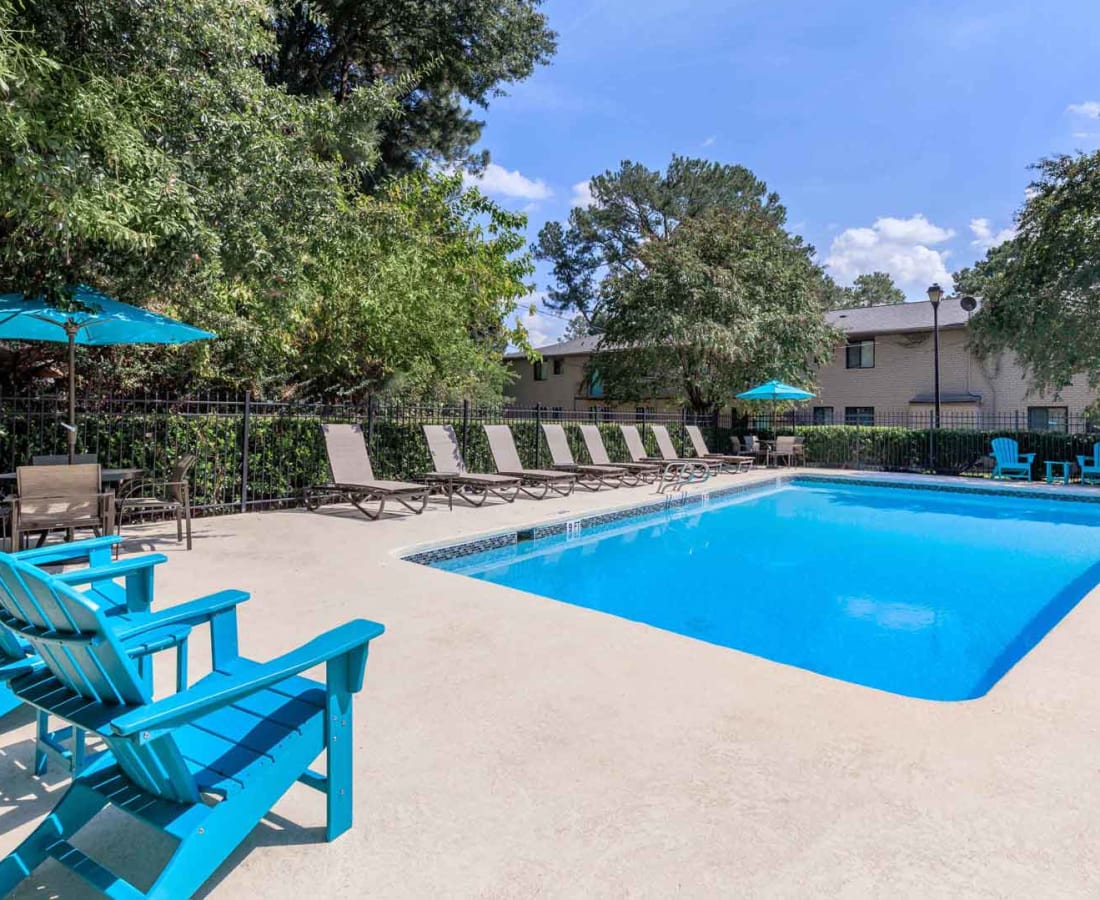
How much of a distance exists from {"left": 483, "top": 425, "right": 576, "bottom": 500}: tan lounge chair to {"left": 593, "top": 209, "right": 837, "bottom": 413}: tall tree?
979 cm

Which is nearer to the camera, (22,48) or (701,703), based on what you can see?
(701,703)

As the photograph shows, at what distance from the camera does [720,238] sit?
842 inches

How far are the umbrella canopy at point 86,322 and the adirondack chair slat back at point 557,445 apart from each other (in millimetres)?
7050

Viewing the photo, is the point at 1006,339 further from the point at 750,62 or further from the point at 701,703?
the point at 701,703

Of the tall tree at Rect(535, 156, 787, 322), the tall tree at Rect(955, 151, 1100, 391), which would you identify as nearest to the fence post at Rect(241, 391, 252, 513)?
the tall tree at Rect(955, 151, 1100, 391)

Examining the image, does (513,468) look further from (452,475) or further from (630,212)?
(630,212)

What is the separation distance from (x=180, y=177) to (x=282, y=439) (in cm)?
439

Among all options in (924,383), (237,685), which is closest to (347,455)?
(237,685)

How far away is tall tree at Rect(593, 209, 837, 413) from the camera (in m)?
20.0

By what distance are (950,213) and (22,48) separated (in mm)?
24550

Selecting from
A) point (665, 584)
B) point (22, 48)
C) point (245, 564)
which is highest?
point (22, 48)

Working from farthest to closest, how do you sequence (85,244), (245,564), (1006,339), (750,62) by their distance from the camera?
(1006,339) → (750,62) → (85,244) → (245,564)

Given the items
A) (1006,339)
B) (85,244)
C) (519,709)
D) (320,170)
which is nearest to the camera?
(519,709)

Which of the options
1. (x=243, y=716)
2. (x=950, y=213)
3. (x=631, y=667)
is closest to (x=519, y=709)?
(x=631, y=667)
